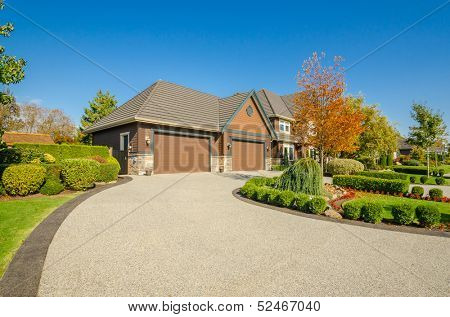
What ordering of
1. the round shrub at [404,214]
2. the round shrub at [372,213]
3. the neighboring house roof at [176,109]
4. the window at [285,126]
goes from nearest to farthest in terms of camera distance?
the round shrub at [404,214]
the round shrub at [372,213]
the neighboring house roof at [176,109]
the window at [285,126]

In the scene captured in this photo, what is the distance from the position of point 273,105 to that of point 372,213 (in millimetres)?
25566

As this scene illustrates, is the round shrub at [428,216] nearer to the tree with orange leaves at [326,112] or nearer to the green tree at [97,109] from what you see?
the tree with orange leaves at [326,112]

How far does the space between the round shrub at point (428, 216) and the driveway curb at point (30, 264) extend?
8.08 meters

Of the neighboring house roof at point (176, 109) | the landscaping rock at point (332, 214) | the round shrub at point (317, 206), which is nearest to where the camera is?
the landscaping rock at point (332, 214)

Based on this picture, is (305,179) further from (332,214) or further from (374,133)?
(374,133)

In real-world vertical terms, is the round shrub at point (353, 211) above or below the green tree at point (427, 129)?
below

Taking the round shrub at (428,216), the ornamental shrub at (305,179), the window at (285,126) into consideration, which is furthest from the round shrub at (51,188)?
the window at (285,126)

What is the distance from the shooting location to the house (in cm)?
1745

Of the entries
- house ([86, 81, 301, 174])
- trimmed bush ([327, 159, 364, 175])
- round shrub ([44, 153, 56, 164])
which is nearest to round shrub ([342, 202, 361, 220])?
house ([86, 81, 301, 174])

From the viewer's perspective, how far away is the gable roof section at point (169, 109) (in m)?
17.8

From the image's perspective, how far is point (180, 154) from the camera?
19250 millimetres

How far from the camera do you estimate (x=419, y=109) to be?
73.8ft

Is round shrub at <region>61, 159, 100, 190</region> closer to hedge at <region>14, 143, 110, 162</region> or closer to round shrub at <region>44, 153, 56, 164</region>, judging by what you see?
round shrub at <region>44, 153, 56, 164</region>

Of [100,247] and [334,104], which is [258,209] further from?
[334,104]
